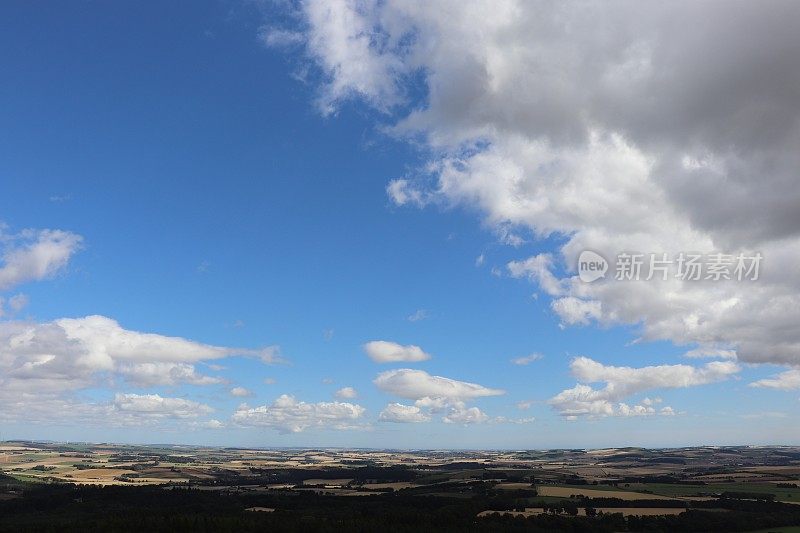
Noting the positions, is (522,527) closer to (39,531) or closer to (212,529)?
(212,529)

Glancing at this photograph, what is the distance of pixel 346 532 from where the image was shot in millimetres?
185625

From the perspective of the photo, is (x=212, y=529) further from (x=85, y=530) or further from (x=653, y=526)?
(x=653, y=526)

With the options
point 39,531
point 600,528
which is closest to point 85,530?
point 39,531

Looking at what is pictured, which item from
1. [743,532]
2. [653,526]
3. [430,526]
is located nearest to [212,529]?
[430,526]

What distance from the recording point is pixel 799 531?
186500mm

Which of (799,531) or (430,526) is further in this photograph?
(430,526)

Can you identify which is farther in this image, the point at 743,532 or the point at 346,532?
the point at 743,532

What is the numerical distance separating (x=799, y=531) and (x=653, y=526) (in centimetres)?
4424

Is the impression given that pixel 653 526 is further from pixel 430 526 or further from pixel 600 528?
pixel 430 526

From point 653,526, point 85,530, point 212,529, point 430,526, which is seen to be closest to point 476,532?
point 430,526

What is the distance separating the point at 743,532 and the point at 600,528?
5138cm

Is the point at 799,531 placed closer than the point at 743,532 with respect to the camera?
Yes

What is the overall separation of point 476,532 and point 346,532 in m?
42.8

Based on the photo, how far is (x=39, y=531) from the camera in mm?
195500
